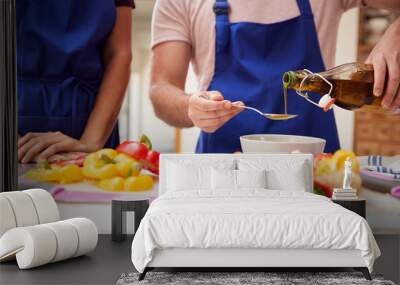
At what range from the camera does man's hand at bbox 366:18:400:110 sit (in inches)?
175

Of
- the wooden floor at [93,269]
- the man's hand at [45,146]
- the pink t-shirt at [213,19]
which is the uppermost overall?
the pink t-shirt at [213,19]

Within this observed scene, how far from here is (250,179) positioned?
4.59 meters

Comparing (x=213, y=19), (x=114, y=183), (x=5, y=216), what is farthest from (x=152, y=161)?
(x=5, y=216)

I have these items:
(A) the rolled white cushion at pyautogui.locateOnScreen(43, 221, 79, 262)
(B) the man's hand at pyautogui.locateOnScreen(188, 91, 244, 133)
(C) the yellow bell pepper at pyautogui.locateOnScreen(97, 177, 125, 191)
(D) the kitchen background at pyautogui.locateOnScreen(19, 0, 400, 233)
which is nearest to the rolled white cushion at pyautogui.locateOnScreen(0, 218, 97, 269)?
(A) the rolled white cushion at pyautogui.locateOnScreen(43, 221, 79, 262)

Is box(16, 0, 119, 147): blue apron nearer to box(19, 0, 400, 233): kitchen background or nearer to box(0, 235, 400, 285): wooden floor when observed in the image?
box(19, 0, 400, 233): kitchen background

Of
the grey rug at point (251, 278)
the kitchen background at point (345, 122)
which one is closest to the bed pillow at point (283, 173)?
the kitchen background at point (345, 122)

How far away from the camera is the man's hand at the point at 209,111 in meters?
4.98

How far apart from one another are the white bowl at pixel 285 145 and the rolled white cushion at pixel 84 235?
4.75ft

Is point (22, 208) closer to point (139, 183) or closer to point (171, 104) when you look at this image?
point (139, 183)

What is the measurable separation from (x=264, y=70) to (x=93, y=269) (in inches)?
83.4

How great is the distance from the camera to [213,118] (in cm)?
508

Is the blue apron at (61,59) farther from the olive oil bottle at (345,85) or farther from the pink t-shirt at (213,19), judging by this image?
the olive oil bottle at (345,85)

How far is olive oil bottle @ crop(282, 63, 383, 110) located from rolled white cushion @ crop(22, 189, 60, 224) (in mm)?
1898

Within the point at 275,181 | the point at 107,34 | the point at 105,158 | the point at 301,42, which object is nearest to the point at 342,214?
the point at 275,181
